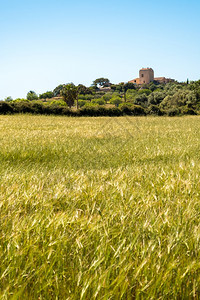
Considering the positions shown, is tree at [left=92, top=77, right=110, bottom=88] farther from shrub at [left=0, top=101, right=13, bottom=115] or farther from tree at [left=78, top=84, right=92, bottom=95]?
shrub at [left=0, top=101, right=13, bottom=115]

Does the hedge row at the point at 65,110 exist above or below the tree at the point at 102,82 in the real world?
below

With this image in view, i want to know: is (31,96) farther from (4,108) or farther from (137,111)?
(4,108)

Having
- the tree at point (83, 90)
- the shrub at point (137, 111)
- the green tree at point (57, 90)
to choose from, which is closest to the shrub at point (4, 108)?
the shrub at point (137, 111)

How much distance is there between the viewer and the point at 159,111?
4184 cm

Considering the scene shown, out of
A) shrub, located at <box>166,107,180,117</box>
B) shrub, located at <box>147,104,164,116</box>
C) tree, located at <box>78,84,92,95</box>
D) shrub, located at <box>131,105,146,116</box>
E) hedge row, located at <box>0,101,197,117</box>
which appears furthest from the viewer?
tree, located at <box>78,84,92,95</box>

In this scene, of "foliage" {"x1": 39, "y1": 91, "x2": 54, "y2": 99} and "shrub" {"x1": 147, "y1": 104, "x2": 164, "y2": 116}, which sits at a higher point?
"foliage" {"x1": 39, "y1": 91, "x2": 54, "y2": 99}

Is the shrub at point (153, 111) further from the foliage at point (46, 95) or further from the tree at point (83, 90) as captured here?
the foliage at point (46, 95)

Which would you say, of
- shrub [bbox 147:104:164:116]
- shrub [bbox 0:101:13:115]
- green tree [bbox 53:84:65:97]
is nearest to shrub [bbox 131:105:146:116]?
shrub [bbox 147:104:164:116]

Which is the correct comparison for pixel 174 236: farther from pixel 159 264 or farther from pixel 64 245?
pixel 64 245

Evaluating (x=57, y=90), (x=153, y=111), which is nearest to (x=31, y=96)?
(x=57, y=90)

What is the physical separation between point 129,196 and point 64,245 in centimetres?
126

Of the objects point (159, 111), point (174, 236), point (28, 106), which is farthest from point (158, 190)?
point (159, 111)

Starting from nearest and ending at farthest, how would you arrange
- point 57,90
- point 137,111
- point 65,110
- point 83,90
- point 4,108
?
1. point 4,108
2. point 65,110
3. point 137,111
4. point 83,90
5. point 57,90

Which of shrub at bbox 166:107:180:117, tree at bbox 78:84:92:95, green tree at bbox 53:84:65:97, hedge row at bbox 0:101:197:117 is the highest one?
green tree at bbox 53:84:65:97
